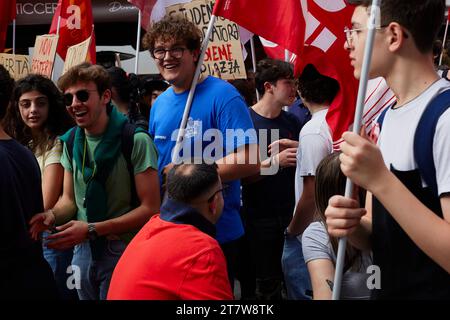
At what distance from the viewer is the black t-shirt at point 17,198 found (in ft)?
10.3

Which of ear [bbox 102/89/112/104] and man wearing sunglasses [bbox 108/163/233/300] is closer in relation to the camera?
man wearing sunglasses [bbox 108/163/233/300]

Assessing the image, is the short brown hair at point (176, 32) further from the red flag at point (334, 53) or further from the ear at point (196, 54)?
the red flag at point (334, 53)

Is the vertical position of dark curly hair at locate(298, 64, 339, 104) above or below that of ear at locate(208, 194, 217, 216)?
above

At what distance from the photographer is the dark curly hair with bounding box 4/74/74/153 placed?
462cm

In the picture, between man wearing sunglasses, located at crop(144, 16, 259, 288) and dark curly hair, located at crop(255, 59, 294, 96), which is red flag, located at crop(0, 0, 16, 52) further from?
man wearing sunglasses, located at crop(144, 16, 259, 288)

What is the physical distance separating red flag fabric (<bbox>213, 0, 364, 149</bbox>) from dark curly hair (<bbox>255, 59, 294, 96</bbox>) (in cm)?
124

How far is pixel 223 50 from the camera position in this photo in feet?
22.0

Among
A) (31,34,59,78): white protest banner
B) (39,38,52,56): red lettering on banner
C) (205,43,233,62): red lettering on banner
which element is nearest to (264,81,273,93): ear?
(205,43,233,62): red lettering on banner

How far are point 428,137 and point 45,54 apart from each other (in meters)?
5.42

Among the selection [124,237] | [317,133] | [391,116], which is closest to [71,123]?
[124,237]

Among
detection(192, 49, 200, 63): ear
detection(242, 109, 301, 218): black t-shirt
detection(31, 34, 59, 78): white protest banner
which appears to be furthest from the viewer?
detection(31, 34, 59, 78): white protest banner

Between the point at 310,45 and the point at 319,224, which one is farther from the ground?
the point at 310,45

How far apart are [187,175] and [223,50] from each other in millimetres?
3843

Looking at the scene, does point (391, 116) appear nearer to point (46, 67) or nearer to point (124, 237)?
point (124, 237)
